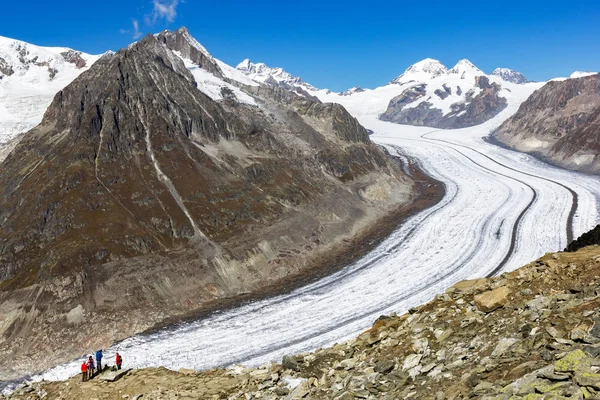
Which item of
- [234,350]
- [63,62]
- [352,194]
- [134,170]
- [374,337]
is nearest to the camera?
[374,337]

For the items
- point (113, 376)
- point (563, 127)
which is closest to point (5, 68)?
point (113, 376)

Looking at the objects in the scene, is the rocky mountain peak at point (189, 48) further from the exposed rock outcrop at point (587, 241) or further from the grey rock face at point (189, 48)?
the exposed rock outcrop at point (587, 241)

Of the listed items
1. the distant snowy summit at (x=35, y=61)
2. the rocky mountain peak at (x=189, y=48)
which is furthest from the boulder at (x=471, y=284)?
the distant snowy summit at (x=35, y=61)

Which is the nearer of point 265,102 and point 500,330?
point 500,330

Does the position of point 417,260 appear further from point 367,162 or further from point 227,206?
point 367,162

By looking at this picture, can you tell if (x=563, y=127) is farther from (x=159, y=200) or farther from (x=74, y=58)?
(x=74, y=58)

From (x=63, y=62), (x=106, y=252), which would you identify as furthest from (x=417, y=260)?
(x=63, y=62)
